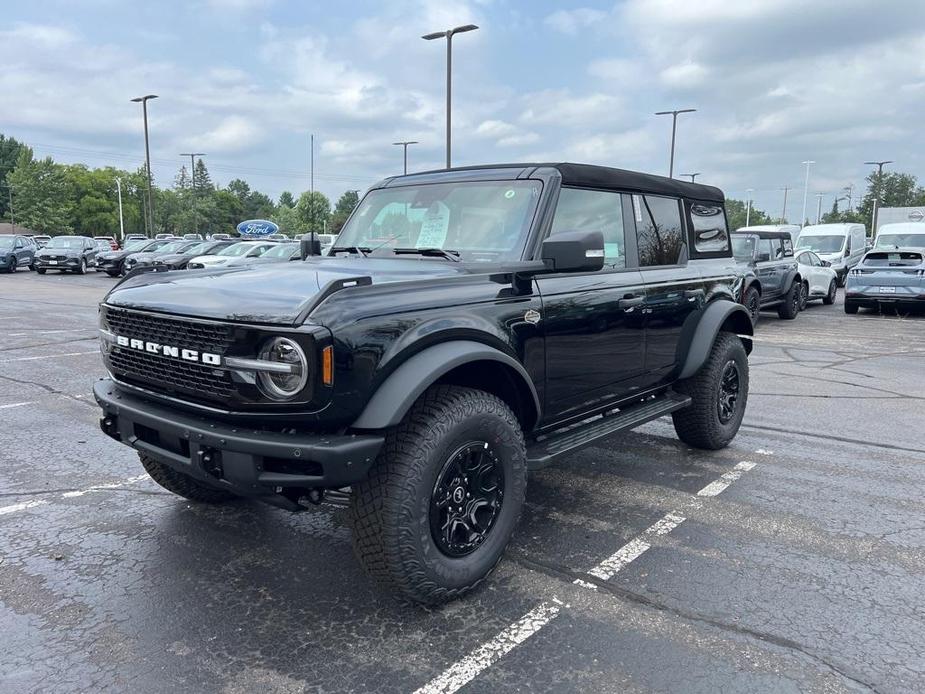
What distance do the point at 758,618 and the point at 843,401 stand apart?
5.00 metres

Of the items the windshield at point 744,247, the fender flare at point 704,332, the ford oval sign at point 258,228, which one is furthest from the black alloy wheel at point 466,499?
the ford oval sign at point 258,228

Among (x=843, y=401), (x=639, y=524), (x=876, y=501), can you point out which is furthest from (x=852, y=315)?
(x=639, y=524)

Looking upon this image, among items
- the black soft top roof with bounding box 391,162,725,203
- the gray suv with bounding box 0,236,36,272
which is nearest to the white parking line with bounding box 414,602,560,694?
the black soft top roof with bounding box 391,162,725,203

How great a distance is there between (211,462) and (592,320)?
6.90 feet

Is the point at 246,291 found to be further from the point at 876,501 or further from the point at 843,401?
the point at 843,401

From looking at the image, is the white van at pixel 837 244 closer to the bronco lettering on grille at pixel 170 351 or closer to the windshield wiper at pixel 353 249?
the windshield wiper at pixel 353 249

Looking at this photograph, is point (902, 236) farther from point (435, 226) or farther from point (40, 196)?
point (40, 196)

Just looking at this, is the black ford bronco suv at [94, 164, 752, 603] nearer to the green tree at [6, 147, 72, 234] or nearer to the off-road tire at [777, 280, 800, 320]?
the off-road tire at [777, 280, 800, 320]

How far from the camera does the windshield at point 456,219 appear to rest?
3.74 metres

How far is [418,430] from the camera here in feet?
9.29

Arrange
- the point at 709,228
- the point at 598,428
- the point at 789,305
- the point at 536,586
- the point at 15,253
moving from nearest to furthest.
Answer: the point at 536,586 < the point at 598,428 < the point at 709,228 < the point at 789,305 < the point at 15,253

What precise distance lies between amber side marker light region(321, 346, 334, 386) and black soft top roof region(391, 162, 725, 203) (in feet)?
6.07

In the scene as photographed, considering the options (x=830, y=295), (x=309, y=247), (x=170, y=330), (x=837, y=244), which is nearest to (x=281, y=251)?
(x=830, y=295)

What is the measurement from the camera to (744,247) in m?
14.6
